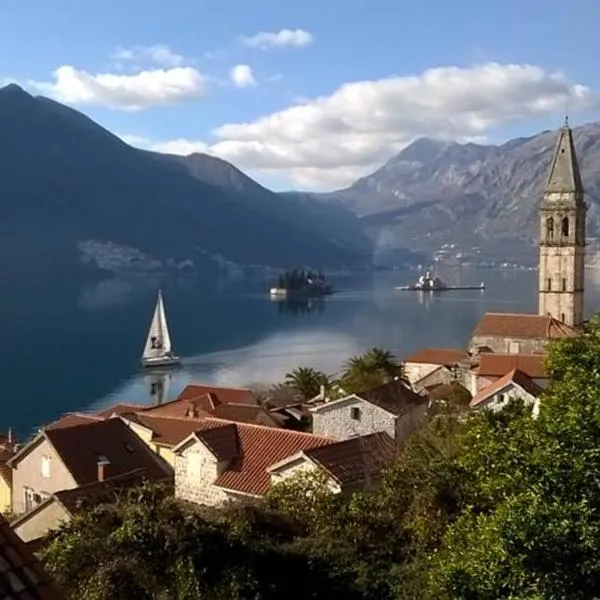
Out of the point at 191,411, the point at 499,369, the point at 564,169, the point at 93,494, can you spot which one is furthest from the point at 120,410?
the point at 564,169

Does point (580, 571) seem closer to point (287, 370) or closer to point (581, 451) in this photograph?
point (581, 451)

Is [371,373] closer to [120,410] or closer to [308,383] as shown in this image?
[308,383]

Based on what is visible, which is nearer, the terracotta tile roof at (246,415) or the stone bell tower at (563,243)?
the terracotta tile roof at (246,415)

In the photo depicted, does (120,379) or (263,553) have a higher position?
(263,553)

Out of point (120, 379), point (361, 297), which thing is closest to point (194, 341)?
point (120, 379)

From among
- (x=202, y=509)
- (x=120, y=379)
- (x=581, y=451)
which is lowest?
(x=120, y=379)

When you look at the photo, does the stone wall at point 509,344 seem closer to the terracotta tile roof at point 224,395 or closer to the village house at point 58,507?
the terracotta tile roof at point 224,395

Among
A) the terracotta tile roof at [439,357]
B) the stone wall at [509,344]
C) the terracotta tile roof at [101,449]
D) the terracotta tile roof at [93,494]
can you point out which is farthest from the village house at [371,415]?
the stone wall at [509,344]
